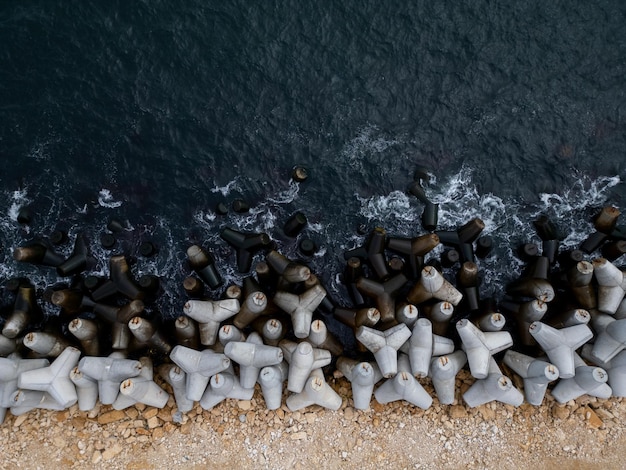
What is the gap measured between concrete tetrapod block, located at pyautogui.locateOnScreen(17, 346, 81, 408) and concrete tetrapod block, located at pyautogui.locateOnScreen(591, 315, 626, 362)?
794 inches

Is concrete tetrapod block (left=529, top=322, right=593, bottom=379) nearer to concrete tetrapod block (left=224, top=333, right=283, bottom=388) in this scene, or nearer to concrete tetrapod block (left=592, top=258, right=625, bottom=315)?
concrete tetrapod block (left=592, top=258, right=625, bottom=315)

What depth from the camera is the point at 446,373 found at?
61.8 ft

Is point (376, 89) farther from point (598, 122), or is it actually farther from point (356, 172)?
point (598, 122)

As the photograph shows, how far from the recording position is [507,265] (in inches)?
889

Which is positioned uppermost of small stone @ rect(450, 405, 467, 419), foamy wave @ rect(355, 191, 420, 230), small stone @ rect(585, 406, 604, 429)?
foamy wave @ rect(355, 191, 420, 230)

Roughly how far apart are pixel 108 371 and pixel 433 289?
41.7ft

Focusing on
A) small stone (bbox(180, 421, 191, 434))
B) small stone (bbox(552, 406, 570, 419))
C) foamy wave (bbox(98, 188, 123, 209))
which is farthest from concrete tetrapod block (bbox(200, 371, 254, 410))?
small stone (bbox(552, 406, 570, 419))

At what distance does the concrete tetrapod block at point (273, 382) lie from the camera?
1855cm

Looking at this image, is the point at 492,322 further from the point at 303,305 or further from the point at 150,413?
the point at 150,413

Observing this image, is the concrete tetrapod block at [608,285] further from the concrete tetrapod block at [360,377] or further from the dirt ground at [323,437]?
the concrete tetrapod block at [360,377]

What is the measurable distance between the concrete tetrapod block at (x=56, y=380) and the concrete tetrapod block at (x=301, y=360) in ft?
26.5

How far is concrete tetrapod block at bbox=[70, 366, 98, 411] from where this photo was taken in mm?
18922

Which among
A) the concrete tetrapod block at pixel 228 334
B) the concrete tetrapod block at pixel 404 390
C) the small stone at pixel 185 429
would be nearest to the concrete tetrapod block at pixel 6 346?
the small stone at pixel 185 429

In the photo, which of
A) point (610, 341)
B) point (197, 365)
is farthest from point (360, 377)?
point (610, 341)
